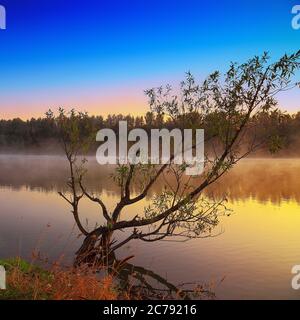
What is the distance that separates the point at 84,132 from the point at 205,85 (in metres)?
3.23

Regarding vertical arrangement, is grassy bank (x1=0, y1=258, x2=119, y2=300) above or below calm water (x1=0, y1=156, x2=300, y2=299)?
above

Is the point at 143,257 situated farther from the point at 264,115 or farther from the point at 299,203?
the point at 299,203

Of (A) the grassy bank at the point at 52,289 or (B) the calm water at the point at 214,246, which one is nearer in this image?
(A) the grassy bank at the point at 52,289

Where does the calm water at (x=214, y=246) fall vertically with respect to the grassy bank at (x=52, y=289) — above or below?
below

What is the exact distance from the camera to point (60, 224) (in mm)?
18375

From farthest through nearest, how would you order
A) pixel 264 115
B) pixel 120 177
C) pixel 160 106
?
1. pixel 120 177
2. pixel 160 106
3. pixel 264 115

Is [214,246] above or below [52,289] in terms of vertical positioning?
below

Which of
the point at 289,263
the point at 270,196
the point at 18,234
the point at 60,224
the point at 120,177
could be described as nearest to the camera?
the point at 120,177

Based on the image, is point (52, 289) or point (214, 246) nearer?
point (52, 289)

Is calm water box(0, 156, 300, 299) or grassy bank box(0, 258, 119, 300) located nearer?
grassy bank box(0, 258, 119, 300)
